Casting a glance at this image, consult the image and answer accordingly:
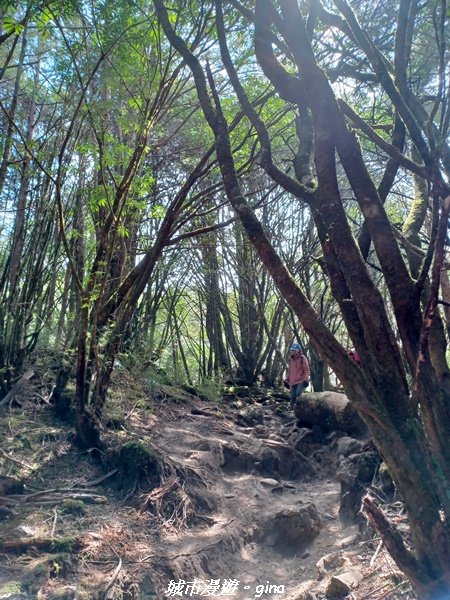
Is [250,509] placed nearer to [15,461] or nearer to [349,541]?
[349,541]

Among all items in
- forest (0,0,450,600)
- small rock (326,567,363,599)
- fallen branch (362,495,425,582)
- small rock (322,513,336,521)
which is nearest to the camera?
A: fallen branch (362,495,425,582)

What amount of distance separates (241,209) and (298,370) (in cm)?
628

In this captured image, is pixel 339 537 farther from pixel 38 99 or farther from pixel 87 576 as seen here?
pixel 38 99

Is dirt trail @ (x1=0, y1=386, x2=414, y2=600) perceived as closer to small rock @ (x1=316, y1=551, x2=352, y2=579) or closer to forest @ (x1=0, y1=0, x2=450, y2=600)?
small rock @ (x1=316, y1=551, x2=352, y2=579)

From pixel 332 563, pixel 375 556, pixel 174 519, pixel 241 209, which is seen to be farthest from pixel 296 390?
pixel 241 209

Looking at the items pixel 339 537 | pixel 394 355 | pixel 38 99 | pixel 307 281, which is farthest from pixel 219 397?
pixel 394 355

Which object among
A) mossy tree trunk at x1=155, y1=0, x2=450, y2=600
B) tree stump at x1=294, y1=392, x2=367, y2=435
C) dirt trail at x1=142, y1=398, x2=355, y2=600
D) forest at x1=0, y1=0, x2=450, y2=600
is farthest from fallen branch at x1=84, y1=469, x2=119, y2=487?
tree stump at x1=294, y1=392, x2=367, y2=435

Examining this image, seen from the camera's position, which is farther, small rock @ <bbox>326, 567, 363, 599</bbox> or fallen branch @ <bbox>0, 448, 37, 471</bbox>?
fallen branch @ <bbox>0, 448, 37, 471</bbox>

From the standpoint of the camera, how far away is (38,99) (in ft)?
24.0

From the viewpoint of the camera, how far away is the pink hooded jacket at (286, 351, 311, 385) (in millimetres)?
9047

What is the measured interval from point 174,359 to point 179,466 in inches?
216

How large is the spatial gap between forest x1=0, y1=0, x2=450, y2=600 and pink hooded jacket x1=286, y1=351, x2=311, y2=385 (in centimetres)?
139

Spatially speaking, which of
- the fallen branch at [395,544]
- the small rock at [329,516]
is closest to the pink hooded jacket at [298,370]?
the small rock at [329,516]

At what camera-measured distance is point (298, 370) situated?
29.8 ft
